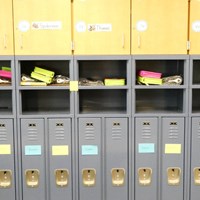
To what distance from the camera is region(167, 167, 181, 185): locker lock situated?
8.39 feet

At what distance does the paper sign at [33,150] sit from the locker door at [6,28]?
2.57 feet

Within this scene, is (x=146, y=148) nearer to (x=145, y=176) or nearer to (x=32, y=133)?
(x=145, y=176)

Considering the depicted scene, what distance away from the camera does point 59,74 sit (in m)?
2.82

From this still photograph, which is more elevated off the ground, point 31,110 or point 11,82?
point 11,82

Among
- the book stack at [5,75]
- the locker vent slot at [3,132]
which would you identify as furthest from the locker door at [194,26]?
the locker vent slot at [3,132]

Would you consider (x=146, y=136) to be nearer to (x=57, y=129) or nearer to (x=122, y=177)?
(x=122, y=177)

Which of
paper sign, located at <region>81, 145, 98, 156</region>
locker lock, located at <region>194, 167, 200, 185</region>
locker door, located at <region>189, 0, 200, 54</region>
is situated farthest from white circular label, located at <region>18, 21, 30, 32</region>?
locker lock, located at <region>194, 167, 200, 185</region>

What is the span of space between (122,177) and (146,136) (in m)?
0.40

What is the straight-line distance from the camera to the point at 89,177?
2.55 metres

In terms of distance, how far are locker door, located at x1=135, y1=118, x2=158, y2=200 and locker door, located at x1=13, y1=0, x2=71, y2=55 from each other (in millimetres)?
877

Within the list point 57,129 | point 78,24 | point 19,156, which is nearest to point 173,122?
point 57,129

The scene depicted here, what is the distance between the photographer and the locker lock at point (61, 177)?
2.52 metres

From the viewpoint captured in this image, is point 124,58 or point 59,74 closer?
point 124,58

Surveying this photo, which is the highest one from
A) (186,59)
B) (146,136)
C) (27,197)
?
(186,59)
